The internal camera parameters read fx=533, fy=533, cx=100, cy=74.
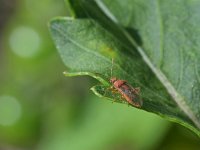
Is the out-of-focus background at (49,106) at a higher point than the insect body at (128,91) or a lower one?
lower

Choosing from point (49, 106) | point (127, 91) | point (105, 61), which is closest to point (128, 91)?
point (127, 91)

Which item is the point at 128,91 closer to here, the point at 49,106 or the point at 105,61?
the point at 105,61

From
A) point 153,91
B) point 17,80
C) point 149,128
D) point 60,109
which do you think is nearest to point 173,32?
point 153,91

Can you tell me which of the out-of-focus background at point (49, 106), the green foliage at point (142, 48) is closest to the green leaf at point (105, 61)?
the green foliage at point (142, 48)

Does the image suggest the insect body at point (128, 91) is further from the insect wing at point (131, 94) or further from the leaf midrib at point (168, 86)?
the leaf midrib at point (168, 86)

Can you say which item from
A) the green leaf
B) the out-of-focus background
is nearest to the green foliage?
the green leaf

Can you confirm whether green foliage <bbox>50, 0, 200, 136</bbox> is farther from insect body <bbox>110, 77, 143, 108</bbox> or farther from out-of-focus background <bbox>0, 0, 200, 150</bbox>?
out-of-focus background <bbox>0, 0, 200, 150</bbox>
